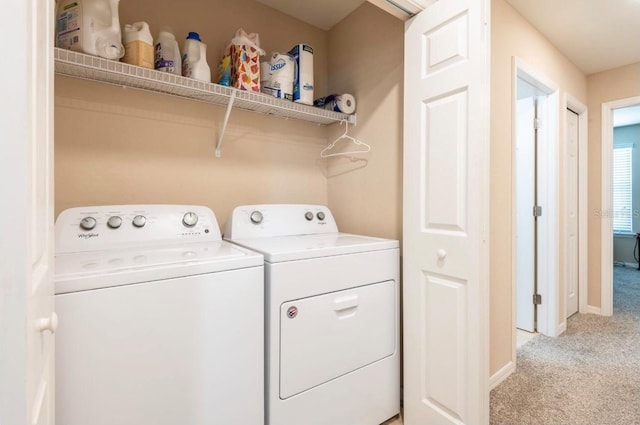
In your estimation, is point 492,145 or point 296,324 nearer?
point 296,324

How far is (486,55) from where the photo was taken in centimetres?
122

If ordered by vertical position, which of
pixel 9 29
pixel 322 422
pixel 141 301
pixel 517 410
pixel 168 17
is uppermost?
pixel 168 17

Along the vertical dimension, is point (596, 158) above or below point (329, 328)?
above

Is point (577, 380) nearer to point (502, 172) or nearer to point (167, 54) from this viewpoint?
point (502, 172)

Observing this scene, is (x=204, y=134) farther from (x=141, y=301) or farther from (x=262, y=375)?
(x=262, y=375)

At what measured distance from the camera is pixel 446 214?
1343mm

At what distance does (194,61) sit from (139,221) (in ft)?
2.72

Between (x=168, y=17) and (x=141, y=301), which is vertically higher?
(x=168, y=17)

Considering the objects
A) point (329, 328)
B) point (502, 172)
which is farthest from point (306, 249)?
point (502, 172)

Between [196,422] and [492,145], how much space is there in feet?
6.81

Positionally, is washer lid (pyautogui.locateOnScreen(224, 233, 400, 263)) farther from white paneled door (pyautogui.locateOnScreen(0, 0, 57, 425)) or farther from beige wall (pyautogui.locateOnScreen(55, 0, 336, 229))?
white paneled door (pyautogui.locateOnScreen(0, 0, 57, 425))

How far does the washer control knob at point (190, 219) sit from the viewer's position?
59.1 inches

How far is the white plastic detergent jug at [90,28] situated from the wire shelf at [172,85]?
2.2 inches

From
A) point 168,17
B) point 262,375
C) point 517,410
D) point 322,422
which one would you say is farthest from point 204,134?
point 517,410
